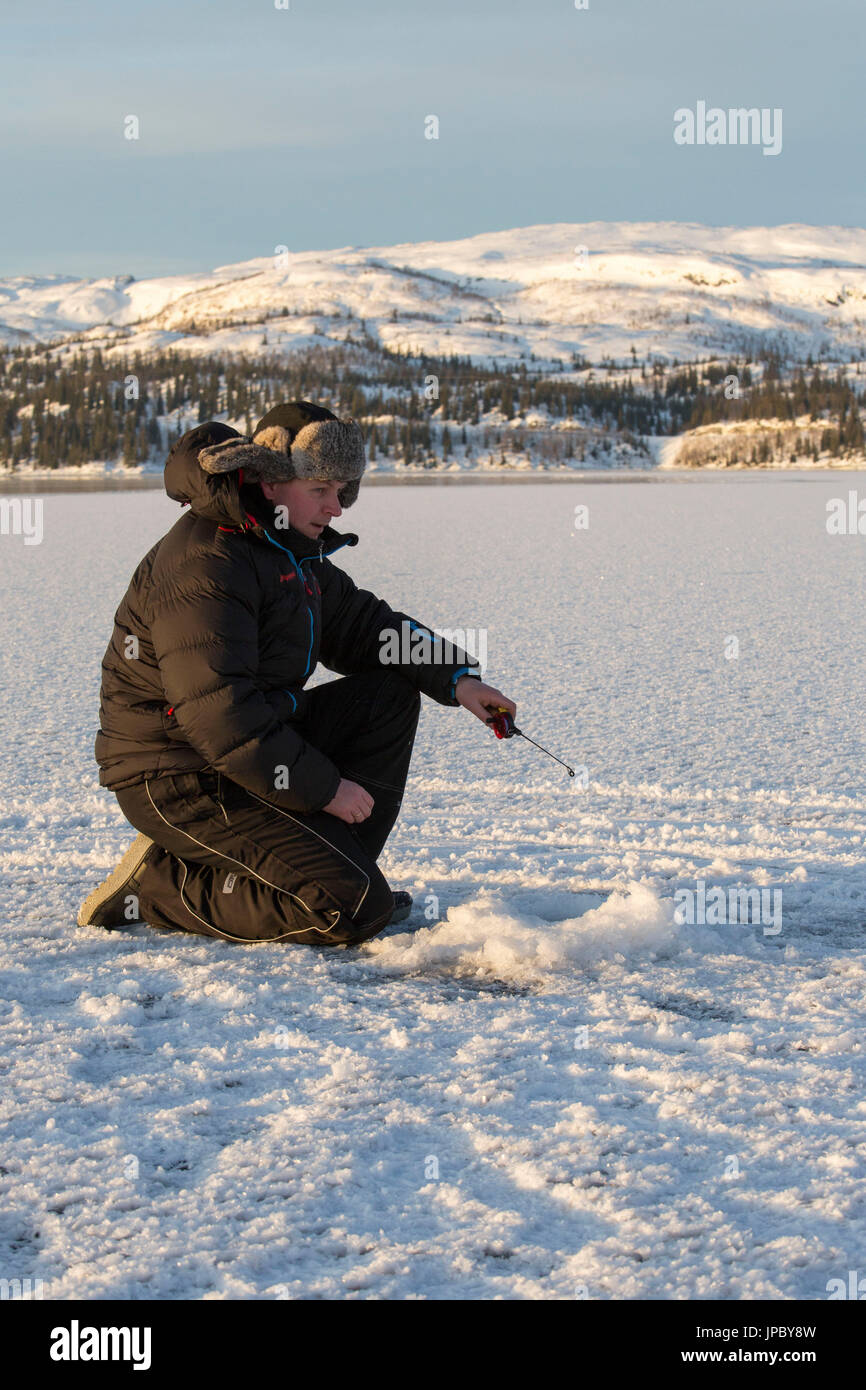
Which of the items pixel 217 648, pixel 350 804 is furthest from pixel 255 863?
pixel 217 648

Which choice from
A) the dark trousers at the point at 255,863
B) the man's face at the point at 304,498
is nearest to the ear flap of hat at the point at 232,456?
the man's face at the point at 304,498

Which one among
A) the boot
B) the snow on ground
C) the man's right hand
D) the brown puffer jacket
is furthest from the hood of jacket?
the snow on ground

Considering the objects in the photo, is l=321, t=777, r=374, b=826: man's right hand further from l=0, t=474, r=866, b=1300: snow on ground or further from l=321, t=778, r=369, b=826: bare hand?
l=0, t=474, r=866, b=1300: snow on ground

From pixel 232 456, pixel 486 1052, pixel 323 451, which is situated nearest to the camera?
pixel 486 1052

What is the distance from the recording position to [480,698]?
347cm

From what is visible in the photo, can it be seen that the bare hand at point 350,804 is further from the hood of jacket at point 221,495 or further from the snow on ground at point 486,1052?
the hood of jacket at point 221,495

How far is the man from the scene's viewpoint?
293 cm

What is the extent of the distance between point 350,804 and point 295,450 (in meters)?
0.92

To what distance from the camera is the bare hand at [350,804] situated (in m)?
3.07

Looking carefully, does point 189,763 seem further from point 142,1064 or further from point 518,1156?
point 518,1156

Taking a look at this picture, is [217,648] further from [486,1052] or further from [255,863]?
[486,1052]

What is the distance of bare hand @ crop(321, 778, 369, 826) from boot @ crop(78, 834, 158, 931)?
56 centimetres

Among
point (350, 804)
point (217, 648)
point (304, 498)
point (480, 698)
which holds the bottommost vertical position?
point (350, 804)
